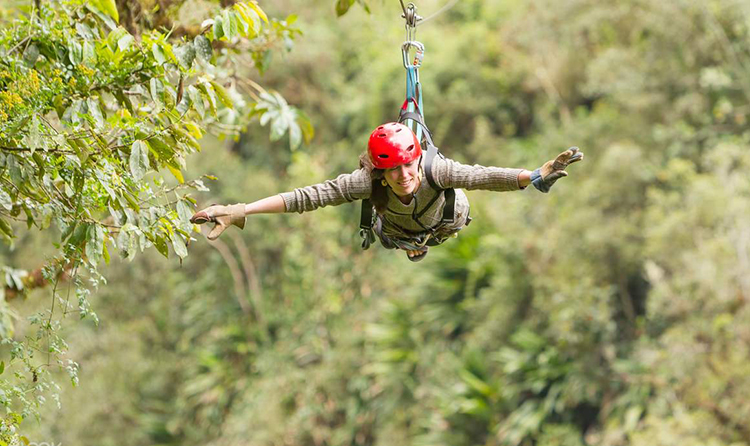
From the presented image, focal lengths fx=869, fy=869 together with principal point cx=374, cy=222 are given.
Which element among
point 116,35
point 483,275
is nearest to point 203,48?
point 116,35

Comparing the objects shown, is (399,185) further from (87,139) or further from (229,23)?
(87,139)

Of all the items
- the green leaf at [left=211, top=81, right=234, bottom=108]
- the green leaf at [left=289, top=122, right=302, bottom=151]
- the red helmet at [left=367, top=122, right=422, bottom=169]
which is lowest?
the red helmet at [left=367, top=122, right=422, bottom=169]

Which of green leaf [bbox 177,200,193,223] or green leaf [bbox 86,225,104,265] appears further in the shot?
green leaf [bbox 177,200,193,223]

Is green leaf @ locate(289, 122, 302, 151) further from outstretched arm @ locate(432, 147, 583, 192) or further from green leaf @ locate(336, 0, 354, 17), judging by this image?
outstretched arm @ locate(432, 147, 583, 192)

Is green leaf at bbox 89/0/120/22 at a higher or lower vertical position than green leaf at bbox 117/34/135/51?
higher

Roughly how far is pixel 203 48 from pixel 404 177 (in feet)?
3.09

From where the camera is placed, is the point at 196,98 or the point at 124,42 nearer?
the point at 124,42

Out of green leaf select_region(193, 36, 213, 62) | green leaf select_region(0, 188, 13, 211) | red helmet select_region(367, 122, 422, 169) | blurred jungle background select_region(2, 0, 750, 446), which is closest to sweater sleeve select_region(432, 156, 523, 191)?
red helmet select_region(367, 122, 422, 169)

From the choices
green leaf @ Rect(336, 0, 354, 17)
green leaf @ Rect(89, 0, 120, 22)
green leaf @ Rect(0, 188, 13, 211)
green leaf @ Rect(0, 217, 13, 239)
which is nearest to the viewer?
green leaf @ Rect(89, 0, 120, 22)

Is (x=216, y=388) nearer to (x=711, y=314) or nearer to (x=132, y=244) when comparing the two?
(x=711, y=314)

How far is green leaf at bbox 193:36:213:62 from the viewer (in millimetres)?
3400

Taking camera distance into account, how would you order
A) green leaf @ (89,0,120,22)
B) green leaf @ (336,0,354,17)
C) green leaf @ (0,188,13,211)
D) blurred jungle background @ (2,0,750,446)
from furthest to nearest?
blurred jungle background @ (2,0,750,446), green leaf @ (336,0,354,17), green leaf @ (0,188,13,211), green leaf @ (89,0,120,22)

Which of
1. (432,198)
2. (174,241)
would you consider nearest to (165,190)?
(174,241)

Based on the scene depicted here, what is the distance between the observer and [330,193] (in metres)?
3.34
